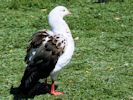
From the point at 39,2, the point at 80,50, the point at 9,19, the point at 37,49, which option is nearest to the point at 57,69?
the point at 37,49

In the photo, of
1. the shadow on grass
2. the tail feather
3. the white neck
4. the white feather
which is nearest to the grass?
the shadow on grass

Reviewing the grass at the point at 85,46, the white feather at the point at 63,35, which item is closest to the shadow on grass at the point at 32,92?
the grass at the point at 85,46

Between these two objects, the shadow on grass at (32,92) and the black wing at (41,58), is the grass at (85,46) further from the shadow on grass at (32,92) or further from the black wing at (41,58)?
the black wing at (41,58)

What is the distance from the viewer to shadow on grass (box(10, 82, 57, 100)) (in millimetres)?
7446

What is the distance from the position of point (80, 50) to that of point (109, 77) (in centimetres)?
146

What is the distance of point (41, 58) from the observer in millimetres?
7051

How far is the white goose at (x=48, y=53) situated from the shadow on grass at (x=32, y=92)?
123 mm

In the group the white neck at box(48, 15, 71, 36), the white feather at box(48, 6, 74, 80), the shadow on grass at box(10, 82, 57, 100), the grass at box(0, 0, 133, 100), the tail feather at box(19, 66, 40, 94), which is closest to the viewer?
the tail feather at box(19, 66, 40, 94)

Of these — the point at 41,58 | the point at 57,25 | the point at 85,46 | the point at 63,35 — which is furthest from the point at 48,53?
the point at 85,46

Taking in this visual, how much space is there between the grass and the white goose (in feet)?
Result: 1.57

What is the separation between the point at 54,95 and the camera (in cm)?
750

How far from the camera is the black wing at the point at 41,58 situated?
Result: 7.04 meters

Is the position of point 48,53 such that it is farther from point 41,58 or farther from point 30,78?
point 30,78

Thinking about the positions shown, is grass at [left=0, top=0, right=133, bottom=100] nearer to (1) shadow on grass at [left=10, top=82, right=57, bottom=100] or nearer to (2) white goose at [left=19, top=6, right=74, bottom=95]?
(1) shadow on grass at [left=10, top=82, right=57, bottom=100]
